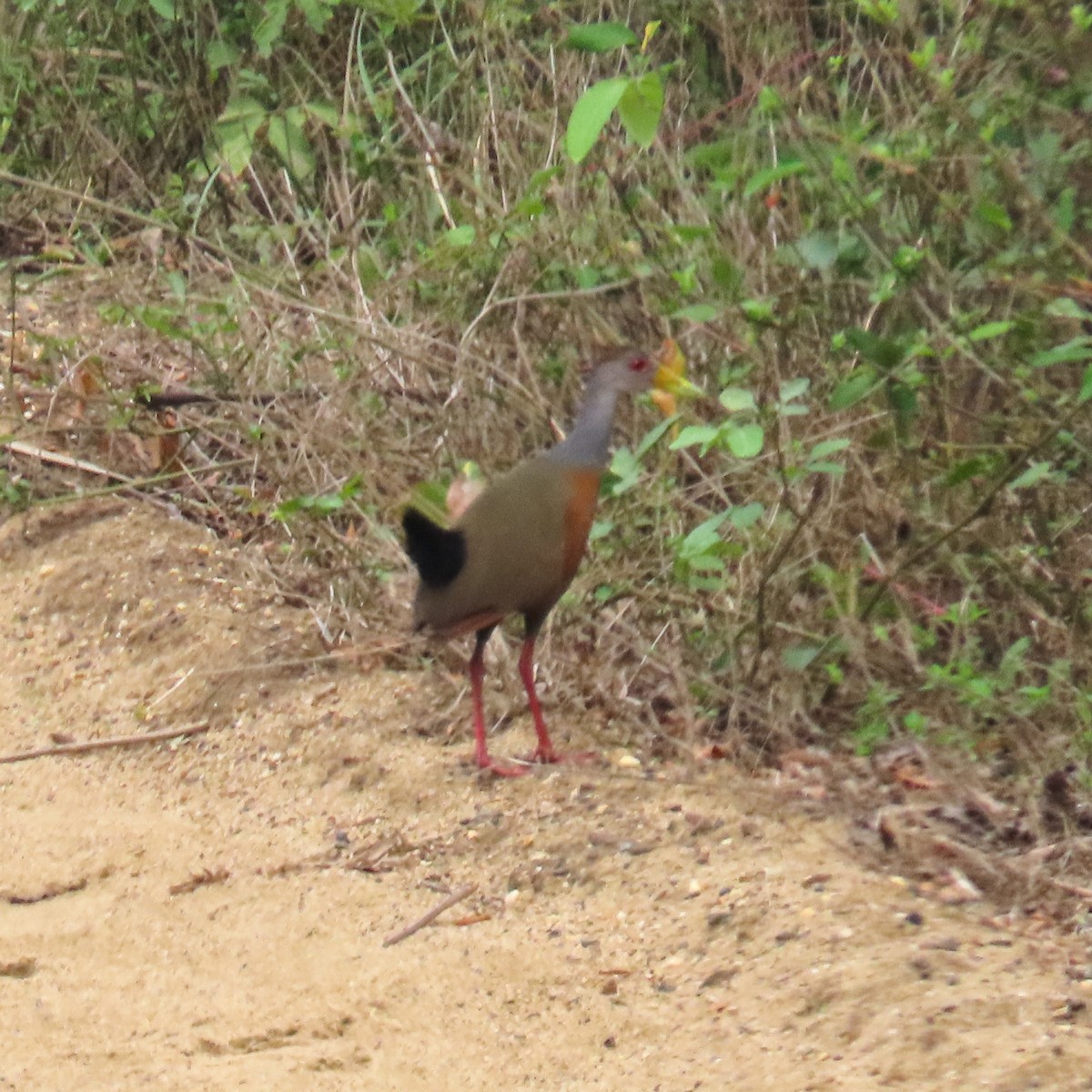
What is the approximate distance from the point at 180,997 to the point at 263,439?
7.58 feet

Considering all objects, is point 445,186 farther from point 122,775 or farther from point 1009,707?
point 1009,707

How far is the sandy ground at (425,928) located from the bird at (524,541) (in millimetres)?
346

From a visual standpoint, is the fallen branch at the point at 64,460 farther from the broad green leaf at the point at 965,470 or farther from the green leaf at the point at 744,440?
the broad green leaf at the point at 965,470

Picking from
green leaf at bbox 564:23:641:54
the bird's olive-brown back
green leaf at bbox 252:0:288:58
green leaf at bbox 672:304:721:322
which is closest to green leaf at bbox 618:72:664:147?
green leaf at bbox 564:23:641:54

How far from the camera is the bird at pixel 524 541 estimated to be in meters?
3.76

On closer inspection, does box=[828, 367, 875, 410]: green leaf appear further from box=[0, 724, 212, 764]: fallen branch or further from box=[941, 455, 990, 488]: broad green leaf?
box=[0, 724, 212, 764]: fallen branch

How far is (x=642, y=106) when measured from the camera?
3.38 metres

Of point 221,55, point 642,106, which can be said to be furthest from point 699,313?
point 221,55

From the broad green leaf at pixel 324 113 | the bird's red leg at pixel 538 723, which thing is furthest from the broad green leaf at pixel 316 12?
the bird's red leg at pixel 538 723

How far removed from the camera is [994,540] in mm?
4098

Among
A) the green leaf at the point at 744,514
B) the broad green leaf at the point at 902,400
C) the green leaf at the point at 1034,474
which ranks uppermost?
the broad green leaf at the point at 902,400

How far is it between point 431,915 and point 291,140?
326cm

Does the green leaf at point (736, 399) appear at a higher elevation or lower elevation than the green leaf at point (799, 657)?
higher

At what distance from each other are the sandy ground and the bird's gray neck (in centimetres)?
69
